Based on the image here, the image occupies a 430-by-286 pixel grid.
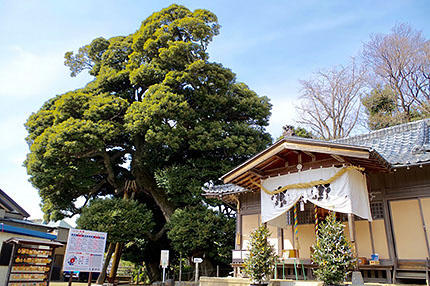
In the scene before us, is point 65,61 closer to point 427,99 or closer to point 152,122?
point 152,122

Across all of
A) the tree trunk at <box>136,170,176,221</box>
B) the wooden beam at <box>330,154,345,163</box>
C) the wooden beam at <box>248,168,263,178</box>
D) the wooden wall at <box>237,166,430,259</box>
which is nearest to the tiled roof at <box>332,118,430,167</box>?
the wooden wall at <box>237,166,430,259</box>

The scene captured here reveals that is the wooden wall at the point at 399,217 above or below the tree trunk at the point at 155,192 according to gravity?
below

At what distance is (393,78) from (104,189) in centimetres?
2333

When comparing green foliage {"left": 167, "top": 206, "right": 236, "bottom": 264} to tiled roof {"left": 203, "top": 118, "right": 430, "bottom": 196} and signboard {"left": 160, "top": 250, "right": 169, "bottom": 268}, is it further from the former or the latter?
tiled roof {"left": 203, "top": 118, "right": 430, "bottom": 196}

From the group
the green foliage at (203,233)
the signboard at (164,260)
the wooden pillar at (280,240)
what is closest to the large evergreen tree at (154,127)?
the green foliage at (203,233)

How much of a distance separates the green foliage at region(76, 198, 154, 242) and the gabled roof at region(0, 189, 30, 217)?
13.8 feet

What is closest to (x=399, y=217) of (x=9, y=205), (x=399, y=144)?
(x=399, y=144)

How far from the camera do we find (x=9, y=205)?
12914 millimetres

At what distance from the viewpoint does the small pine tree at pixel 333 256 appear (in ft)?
25.3

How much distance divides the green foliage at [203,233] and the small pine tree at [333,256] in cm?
861

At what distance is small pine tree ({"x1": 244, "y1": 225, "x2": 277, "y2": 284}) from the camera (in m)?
8.82

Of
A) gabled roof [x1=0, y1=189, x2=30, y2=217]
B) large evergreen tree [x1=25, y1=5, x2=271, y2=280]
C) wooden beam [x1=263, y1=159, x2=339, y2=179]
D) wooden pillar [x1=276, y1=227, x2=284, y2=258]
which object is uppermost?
large evergreen tree [x1=25, y1=5, x2=271, y2=280]

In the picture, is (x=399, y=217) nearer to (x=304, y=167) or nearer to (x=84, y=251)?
(x=304, y=167)

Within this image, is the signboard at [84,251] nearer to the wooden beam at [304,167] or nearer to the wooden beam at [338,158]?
the wooden beam at [304,167]
